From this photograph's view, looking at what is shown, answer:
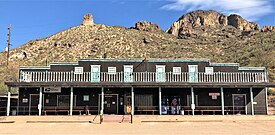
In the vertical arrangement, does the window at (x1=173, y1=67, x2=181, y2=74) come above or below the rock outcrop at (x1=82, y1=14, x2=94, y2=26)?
below

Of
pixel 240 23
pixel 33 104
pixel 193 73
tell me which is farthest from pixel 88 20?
pixel 193 73

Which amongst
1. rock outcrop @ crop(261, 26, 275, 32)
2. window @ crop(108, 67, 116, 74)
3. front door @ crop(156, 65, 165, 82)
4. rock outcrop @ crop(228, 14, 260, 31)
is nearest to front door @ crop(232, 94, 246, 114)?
front door @ crop(156, 65, 165, 82)

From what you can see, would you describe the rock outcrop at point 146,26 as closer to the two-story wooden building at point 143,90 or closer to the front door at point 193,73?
the front door at point 193,73

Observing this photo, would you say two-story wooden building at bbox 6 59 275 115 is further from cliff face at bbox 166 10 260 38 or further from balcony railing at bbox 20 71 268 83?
cliff face at bbox 166 10 260 38

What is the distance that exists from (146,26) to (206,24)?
27789 millimetres

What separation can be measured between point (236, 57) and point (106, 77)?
39385mm

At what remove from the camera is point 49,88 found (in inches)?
1062

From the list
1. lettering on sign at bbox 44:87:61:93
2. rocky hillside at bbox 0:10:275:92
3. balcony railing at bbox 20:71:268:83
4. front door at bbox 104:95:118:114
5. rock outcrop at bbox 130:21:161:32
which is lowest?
front door at bbox 104:95:118:114

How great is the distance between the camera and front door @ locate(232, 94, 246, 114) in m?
27.6

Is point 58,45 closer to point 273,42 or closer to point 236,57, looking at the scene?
point 236,57

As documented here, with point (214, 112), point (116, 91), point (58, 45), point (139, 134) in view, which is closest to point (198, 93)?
point (214, 112)

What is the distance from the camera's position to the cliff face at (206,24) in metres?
95.4

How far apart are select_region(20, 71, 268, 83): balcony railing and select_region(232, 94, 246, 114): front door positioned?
147 cm

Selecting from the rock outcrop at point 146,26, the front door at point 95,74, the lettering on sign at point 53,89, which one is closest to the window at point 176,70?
the front door at point 95,74
